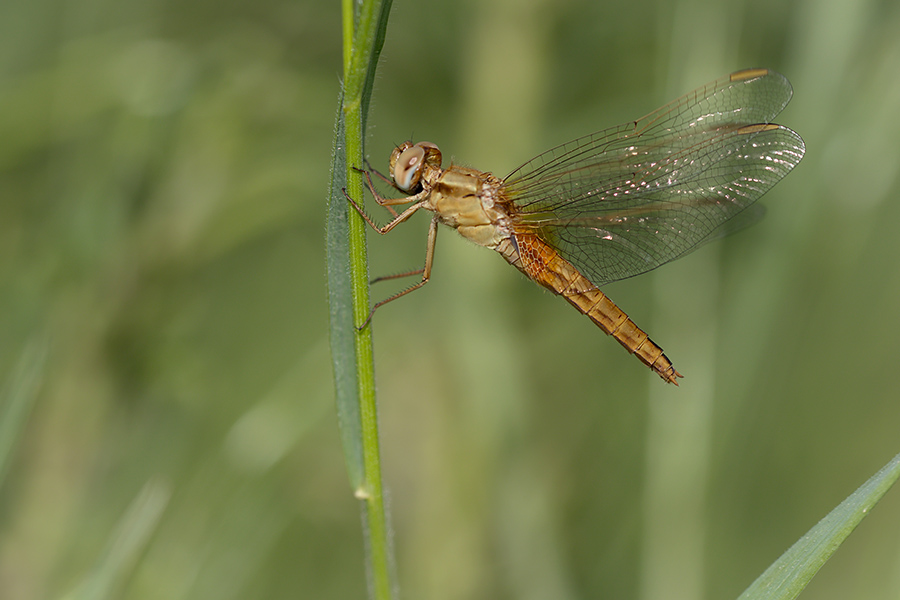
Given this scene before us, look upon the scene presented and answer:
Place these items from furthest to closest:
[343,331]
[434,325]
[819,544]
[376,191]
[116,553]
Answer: [434,325]
[376,191]
[116,553]
[343,331]
[819,544]

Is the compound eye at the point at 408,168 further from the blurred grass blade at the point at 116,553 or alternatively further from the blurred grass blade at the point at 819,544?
the blurred grass blade at the point at 819,544

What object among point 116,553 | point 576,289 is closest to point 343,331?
point 116,553

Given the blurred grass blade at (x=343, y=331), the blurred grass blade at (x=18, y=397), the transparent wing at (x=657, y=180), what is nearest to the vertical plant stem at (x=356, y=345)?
the blurred grass blade at (x=343, y=331)

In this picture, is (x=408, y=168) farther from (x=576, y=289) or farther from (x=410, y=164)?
(x=576, y=289)

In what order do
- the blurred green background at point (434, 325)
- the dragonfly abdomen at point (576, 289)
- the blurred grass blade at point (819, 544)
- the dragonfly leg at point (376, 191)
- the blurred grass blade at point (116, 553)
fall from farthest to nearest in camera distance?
1. the dragonfly abdomen at point (576, 289)
2. the blurred green background at point (434, 325)
3. the dragonfly leg at point (376, 191)
4. the blurred grass blade at point (116, 553)
5. the blurred grass blade at point (819, 544)

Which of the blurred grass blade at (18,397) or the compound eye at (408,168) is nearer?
the blurred grass blade at (18,397)

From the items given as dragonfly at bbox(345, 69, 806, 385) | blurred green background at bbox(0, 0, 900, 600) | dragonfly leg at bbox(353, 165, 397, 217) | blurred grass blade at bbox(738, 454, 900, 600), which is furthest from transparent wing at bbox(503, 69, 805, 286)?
blurred grass blade at bbox(738, 454, 900, 600)

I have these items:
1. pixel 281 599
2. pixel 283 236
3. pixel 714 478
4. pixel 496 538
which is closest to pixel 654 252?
pixel 714 478
